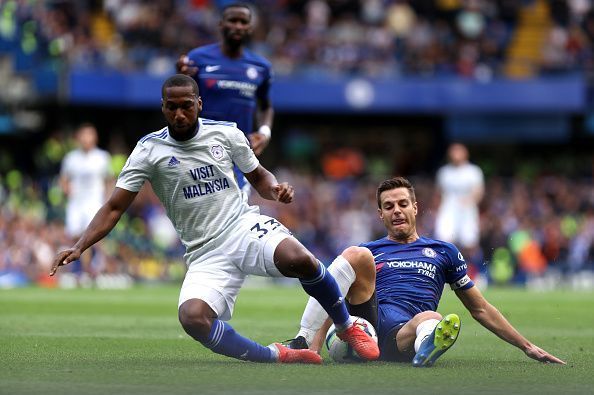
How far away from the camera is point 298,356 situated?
24.6 feet

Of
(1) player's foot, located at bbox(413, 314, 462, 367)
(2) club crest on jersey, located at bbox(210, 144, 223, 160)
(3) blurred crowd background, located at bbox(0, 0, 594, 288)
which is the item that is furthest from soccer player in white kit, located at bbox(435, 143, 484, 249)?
(1) player's foot, located at bbox(413, 314, 462, 367)

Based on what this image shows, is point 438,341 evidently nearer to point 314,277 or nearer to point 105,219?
point 314,277

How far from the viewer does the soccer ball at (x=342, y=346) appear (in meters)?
7.57

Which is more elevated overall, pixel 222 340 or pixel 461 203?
pixel 222 340

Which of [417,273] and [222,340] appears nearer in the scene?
[222,340]

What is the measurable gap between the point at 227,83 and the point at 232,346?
423cm

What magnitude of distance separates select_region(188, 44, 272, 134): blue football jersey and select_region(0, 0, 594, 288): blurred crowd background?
10.3 metres

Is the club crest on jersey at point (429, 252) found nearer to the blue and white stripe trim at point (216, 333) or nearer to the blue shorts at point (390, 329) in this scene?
the blue shorts at point (390, 329)

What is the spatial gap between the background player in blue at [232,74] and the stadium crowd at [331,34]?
13.9 meters

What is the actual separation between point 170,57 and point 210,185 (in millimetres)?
18523

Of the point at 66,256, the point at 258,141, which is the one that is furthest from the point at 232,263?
the point at 258,141

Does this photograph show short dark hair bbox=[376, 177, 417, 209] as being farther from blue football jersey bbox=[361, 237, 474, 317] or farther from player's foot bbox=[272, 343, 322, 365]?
player's foot bbox=[272, 343, 322, 365]

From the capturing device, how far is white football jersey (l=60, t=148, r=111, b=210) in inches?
734

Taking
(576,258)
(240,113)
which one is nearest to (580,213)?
(576,258)
